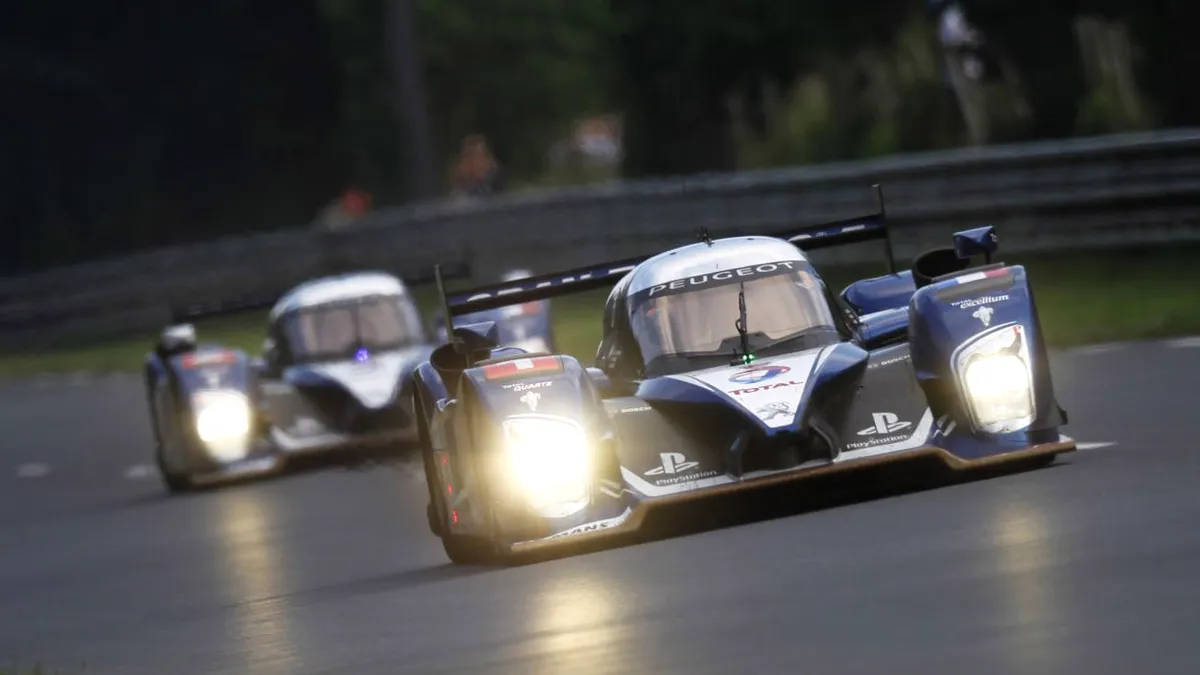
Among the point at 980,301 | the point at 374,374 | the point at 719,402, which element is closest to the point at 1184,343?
the point at 374,374

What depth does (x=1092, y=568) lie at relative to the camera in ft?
27.2

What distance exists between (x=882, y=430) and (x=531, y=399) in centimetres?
138

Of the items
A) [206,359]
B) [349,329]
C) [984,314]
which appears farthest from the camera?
[349,329]

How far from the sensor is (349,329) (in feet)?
59.0

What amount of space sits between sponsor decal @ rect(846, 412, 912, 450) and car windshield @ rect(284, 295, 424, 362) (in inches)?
308

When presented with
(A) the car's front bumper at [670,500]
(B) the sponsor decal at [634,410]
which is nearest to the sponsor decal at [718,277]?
(B) the sponsor decal at [634,410]

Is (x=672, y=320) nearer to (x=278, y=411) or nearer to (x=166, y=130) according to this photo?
(x=278, y=411)

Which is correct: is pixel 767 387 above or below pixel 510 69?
below

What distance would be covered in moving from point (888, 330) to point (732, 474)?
1.76 metres

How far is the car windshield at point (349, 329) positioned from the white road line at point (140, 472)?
1.56 meters

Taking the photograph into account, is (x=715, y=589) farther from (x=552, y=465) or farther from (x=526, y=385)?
(x=526, y=385)

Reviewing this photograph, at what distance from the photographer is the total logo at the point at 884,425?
1043 centimetres

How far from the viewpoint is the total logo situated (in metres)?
10.4

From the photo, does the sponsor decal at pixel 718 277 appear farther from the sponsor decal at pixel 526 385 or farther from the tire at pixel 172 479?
the tire at pixel 172 479
